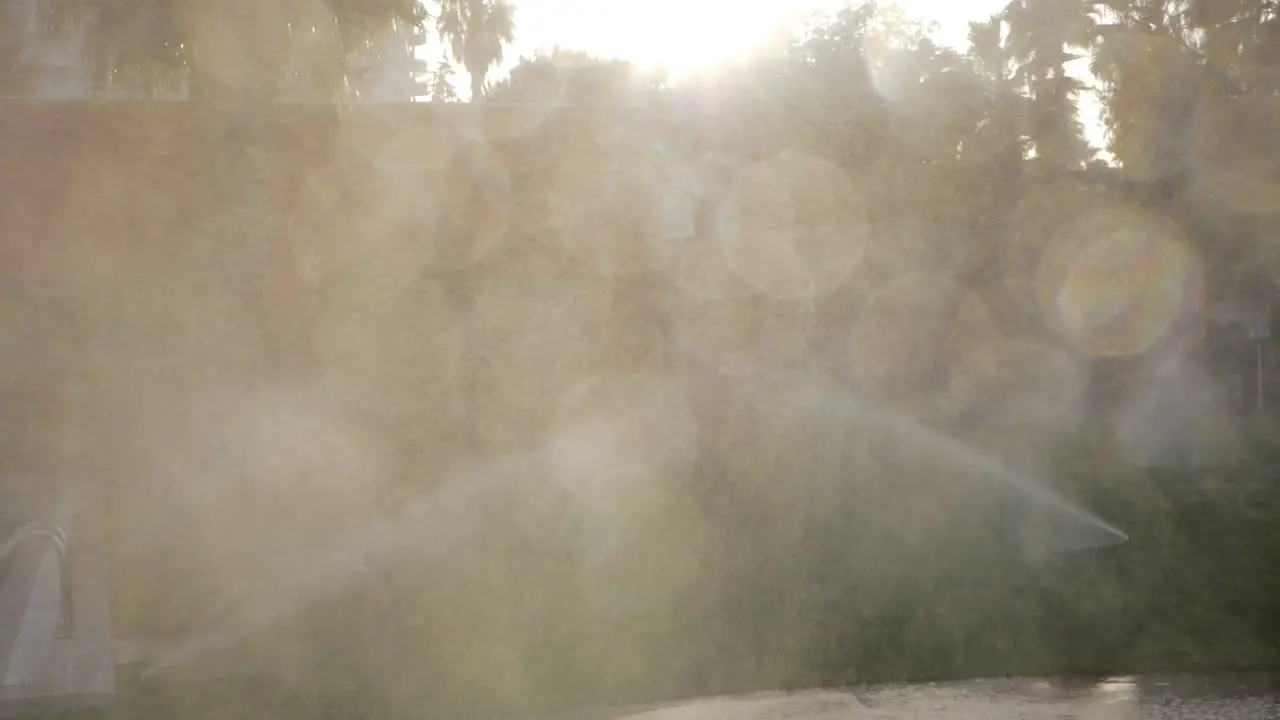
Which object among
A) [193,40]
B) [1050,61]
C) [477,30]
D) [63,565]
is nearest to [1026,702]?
[63,565]

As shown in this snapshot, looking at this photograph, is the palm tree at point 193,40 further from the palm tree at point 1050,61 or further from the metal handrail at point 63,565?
the palm tree at point 1050,61

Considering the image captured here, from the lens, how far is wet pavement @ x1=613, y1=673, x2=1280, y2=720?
25.5 ft

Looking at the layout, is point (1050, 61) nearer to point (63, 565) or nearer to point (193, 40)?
point (193, 40)

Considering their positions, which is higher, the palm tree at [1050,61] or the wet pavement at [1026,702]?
the palm tree at [1050,61]

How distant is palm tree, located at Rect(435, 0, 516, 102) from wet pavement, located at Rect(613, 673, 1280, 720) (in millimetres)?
11662

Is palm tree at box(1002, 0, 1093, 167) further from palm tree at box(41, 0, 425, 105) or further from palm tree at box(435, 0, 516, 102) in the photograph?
palm tree at box(41, 0, 425, 105)

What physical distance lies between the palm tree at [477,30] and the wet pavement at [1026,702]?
38.3 ft

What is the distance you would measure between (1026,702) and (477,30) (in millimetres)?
13187

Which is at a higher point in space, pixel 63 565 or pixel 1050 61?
pixel 1050 61

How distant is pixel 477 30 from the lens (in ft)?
61.6

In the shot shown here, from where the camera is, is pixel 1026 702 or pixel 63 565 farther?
pixel 63 565

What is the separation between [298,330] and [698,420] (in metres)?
3.54

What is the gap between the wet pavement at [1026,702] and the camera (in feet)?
25.5

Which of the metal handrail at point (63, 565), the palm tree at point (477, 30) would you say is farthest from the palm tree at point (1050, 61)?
the metal handrail at point (63, 565)
